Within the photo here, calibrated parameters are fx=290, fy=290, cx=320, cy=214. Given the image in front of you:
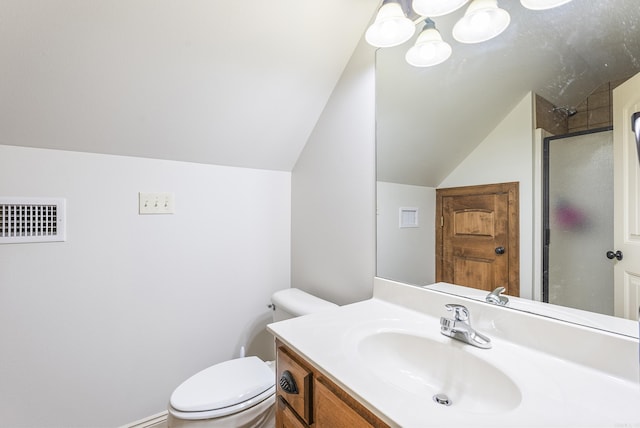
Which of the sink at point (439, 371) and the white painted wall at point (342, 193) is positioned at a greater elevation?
the white painted wall at point (342, 193)

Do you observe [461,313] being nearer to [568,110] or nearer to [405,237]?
[405,237]

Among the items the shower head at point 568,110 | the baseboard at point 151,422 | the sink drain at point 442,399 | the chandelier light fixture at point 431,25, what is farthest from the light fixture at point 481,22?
the baseboard at point 151,422

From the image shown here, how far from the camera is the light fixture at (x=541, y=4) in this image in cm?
78

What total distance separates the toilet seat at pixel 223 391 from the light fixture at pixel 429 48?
1407 millimetres

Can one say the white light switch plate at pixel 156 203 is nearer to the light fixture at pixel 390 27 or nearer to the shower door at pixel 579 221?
the light fixture at pixel 390 27

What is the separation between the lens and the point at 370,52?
1.26 metres

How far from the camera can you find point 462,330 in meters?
0.81

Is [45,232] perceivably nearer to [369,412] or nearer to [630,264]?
[369,412]

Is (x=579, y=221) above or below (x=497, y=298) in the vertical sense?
above

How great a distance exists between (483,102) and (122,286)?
5.48 feet

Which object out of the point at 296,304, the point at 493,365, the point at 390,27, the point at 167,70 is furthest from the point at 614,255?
the point at 167,70

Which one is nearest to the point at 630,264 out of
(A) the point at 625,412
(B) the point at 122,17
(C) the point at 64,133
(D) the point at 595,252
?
(D) the point at 595,252

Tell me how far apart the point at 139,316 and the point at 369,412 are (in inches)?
49.4

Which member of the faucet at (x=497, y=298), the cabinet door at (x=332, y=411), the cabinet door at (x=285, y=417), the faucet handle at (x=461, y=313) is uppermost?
the faucet at (x=497, y=298)
